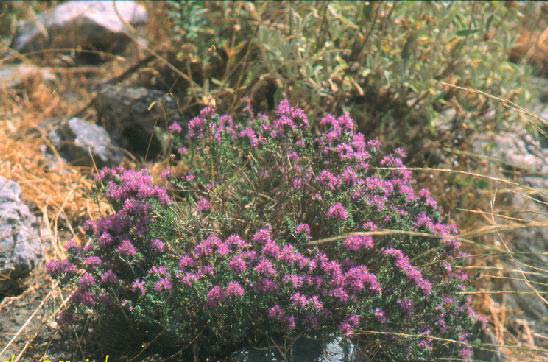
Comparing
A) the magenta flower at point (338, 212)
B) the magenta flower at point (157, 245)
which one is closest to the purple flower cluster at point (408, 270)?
the magenta flower at point (338, 212)

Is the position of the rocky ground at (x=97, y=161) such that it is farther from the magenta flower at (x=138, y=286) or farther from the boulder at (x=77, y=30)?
the magenta flower at (x=138, y=286)

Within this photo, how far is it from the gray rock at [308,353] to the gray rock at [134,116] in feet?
6.55

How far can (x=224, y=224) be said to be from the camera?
114 inches

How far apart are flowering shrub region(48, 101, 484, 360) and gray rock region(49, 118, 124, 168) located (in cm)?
119

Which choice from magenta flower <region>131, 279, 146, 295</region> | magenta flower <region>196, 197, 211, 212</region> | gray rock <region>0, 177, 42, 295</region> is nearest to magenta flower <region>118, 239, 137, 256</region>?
magenta flower <region>131, 279, 146, 295</region>

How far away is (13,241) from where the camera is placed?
10.5ft

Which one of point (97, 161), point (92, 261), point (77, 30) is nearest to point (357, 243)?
point (92, 261)

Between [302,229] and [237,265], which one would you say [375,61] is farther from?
[237,265]

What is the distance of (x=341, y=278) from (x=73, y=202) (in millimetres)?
1872

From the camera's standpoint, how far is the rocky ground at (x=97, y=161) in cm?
295

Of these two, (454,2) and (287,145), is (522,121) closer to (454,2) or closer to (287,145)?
(454,2)

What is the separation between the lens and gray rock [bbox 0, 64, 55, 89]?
473 cm

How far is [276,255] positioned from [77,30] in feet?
11.0

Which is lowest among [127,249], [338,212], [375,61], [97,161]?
[97,161]
